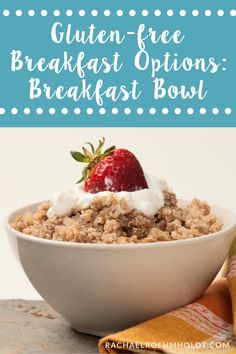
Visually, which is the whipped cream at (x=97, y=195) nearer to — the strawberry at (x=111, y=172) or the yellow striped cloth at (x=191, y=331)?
the strawberry at (x=111, y=172)

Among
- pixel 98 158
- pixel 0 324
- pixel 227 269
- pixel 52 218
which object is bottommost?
pixel 0 324

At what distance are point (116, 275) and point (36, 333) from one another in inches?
9.6

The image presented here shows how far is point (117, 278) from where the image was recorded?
150cm

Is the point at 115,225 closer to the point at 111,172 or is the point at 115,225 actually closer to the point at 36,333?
the point at 111,172

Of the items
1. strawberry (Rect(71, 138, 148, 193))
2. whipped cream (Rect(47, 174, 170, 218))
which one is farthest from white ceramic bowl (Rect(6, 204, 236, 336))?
strawberry (Rect(71, 138, 148, 193))

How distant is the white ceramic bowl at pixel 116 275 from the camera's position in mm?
1485

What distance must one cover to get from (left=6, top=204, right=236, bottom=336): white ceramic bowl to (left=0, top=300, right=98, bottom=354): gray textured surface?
42 mm

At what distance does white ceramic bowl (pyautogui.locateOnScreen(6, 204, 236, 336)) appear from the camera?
4.87 feet

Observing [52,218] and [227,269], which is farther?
[227,269]

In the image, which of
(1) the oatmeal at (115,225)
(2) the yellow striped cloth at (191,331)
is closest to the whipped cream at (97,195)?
(1) the oatmeal at (115,225)

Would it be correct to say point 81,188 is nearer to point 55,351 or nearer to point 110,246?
point 110,246

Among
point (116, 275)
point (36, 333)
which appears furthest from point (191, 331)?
point (36, 333)

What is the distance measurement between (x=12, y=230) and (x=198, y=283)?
0.40 m

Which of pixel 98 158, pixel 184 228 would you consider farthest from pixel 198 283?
pixel 98 158
